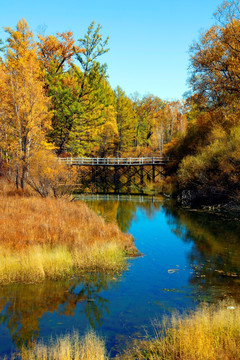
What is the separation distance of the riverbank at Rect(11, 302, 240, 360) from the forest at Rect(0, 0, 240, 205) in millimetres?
13707

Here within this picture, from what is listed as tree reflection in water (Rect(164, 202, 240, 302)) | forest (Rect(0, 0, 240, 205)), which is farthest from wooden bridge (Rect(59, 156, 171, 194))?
tree reflection in water (Rect(164, 202, 240, 302))

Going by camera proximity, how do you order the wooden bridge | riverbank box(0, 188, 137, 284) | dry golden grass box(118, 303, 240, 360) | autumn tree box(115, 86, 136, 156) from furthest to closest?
autumn tree box(115, 86, 136, 156), the wooden bridge, riverbank box(0, 188, 137, 284), dry golden grass box(118, 303, 240, 360)

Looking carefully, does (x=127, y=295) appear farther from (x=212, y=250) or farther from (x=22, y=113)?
(x=22, y=113)

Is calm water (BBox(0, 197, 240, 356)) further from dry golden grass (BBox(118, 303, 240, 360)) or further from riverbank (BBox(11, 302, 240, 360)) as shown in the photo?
dry golden grass (BBox(118, 303, 240, 360))

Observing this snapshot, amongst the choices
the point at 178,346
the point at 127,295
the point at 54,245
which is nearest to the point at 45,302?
the point at 127,295

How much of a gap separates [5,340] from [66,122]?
31.6 meters

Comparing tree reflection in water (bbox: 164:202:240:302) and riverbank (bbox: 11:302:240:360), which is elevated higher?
riverbank (bbox: 11:302:240:360)

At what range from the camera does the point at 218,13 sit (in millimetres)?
23359

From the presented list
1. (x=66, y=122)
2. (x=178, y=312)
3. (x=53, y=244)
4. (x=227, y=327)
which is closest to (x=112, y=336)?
(x=178, y=312)

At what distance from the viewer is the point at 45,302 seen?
7.34 meters

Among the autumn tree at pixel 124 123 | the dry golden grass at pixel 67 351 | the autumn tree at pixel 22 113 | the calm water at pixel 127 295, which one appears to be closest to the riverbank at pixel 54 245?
the calm water at pixel 127 295

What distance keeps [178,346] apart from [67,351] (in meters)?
1.69

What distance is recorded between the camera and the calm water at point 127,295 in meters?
6.21

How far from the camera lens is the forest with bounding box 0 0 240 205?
811 inches
